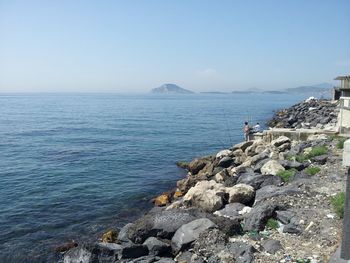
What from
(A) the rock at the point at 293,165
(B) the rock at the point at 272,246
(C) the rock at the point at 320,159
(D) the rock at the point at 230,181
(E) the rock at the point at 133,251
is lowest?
(D) the rock at the point at 230,181

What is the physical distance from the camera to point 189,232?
11.0 meters

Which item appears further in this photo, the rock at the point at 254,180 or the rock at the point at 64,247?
the rock at the point at 254,180

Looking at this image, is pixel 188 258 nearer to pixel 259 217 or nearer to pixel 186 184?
pixel 259 217

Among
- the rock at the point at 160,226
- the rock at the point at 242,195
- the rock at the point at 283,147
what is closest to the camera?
the rock at the point at 160,226

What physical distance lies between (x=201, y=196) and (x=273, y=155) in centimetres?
818

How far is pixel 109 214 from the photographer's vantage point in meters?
17.8

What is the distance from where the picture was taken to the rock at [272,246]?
9398 millimetres

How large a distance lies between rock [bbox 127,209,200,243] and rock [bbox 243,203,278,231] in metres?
1.93

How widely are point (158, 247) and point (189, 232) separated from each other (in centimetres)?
102

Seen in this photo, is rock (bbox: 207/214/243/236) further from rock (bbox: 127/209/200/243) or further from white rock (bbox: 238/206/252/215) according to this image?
white rock (bbox: 238/206/252/215)

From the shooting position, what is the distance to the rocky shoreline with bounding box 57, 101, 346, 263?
953cm

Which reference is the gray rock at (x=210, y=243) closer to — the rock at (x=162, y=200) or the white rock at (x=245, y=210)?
the white rock at (x=245, y=210)

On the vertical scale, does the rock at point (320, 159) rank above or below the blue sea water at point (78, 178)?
above

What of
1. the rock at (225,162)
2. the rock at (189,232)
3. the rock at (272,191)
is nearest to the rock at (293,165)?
the rock at (272,191)
